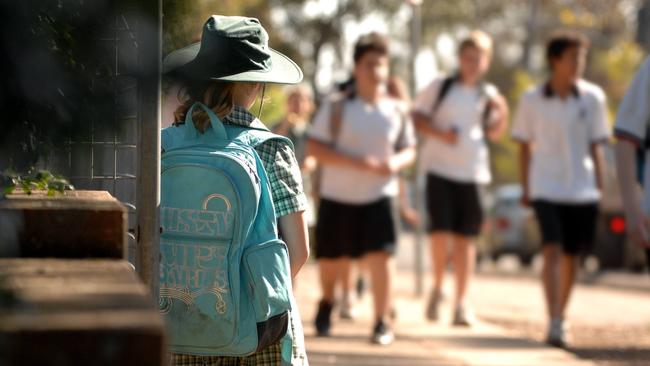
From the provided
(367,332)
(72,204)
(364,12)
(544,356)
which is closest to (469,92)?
(367,332)

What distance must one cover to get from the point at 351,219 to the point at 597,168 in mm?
1651

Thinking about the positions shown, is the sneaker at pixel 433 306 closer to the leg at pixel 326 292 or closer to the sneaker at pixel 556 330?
the leg at pixel 326 292

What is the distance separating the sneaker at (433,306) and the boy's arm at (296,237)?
659 centimetres

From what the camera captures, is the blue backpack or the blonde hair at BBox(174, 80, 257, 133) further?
the blonde hair at BBox(174, 80, 257, 133)

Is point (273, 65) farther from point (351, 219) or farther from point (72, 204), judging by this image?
point (351, 219)

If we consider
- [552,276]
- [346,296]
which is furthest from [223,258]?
[346,296]

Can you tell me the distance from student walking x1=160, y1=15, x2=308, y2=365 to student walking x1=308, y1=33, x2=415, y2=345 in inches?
206

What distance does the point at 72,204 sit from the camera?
116 inches

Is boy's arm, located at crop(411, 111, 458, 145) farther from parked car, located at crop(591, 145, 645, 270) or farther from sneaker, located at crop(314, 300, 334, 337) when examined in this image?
parked car, located at crop(591, 145, 645, 270)

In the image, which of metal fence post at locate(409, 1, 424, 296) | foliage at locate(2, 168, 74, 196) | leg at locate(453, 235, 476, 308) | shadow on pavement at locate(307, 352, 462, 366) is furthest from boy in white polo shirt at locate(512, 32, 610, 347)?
foliage at locate(2, 168, 74, 196)

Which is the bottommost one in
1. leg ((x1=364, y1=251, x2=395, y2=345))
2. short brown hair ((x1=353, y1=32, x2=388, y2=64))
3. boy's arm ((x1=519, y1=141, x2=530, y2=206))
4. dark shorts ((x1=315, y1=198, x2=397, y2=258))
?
leg ((x1=364, y1=251, x2=395, y2=345))

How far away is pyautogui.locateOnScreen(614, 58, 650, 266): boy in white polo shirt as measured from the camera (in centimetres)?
634

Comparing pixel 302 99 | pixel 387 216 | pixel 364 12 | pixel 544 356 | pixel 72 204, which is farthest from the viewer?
pixel 364 12

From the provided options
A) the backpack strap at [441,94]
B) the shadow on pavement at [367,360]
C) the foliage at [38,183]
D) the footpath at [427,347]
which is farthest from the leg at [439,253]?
the foliage at [38,183]
